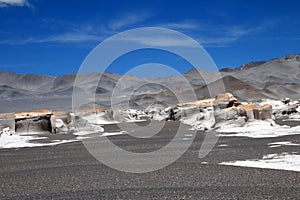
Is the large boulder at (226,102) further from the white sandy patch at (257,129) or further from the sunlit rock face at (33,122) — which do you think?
the sunlit rock face at (33,122)

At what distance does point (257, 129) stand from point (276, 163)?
811 centimetres

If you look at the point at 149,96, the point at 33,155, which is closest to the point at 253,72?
the point at 149,96

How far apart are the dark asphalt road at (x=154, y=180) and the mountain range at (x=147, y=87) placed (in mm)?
35254

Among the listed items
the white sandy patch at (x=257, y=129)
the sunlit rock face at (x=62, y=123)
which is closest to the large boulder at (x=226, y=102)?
the white sandy patch at (x=257, y=129)

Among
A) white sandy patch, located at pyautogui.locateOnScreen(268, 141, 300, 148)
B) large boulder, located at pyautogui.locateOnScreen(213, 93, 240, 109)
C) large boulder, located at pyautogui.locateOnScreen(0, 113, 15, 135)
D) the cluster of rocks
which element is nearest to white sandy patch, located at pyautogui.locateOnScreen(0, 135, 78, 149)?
large boulder, located at pyautogui.locateOnScreen(0, 113, 15, 135)

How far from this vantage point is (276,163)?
8.19 metres

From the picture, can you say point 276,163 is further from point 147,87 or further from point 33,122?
point 147,87

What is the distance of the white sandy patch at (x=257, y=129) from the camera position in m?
14.6

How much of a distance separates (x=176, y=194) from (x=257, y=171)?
2126mm

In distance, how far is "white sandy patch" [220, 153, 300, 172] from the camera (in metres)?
7.76

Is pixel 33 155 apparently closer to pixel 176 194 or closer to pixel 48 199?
pixel 48 199

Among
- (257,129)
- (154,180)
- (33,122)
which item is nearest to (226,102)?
(257,129)

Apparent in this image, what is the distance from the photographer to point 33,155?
37.5 feet

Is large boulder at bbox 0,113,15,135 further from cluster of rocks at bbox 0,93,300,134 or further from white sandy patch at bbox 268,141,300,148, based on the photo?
white sandy patch at bbox 268,141,300,148
